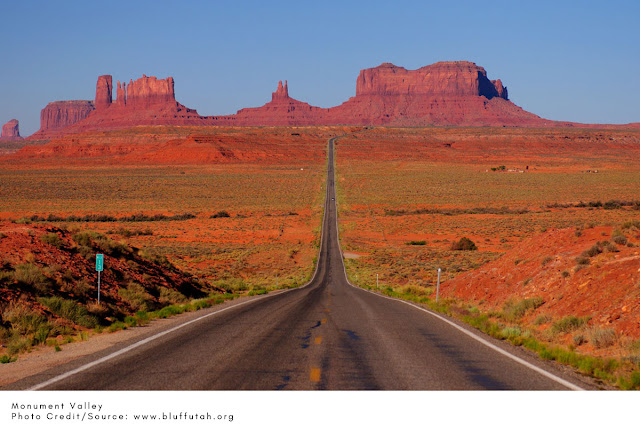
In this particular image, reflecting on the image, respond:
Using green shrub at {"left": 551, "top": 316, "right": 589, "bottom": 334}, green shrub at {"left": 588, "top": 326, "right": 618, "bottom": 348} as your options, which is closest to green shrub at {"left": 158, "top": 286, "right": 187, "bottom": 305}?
green shrub at {"left": 551, "top": 316, "right": 589, "bottom": 334}

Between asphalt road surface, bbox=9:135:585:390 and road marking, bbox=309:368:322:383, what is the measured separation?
0.5 inches

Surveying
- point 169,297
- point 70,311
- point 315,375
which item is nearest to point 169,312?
point 70,311

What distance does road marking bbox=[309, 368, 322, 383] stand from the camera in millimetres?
7246

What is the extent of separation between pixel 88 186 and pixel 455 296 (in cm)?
9146

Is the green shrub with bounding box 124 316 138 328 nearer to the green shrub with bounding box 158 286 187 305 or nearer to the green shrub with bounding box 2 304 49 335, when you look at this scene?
the green shrub with bounding box 2 304 49 335

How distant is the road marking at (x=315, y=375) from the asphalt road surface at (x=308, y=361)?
0.01m

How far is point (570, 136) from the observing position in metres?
177

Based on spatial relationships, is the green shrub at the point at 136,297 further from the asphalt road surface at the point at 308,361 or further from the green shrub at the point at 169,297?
the asphalt road surface at the point at 308,361

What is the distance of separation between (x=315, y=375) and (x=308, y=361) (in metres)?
0.90

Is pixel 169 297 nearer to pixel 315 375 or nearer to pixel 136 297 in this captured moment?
pixel 136 297

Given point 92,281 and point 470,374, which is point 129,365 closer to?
point 470,374

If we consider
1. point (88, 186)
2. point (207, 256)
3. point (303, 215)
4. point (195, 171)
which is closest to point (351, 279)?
point (207, 256)

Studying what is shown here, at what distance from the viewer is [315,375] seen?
7508 millimetres

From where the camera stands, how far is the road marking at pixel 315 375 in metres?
7.25
